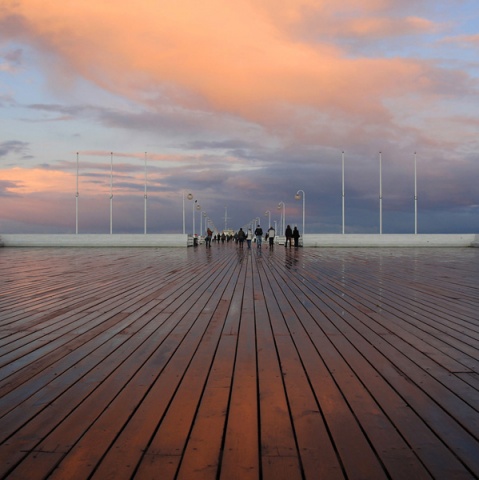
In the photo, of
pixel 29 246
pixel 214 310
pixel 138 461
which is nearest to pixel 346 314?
pixel 214 310

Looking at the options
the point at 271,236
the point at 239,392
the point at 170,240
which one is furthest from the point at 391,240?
the point at 239,392

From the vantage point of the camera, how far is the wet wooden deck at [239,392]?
80.8 inches

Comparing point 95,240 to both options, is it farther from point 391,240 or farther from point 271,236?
point 391,240

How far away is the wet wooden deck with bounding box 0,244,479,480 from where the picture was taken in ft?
6.73

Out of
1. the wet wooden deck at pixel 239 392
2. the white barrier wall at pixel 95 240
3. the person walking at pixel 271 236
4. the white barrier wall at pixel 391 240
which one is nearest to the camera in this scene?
the wet wooden deck at pixel 239 392

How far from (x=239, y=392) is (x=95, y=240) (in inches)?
1159

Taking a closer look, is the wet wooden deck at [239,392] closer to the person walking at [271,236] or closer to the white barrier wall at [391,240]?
the person walking at [271,236]

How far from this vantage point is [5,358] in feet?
12.1

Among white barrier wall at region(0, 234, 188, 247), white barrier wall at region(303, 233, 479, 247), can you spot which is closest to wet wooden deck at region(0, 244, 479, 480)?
white barrier wall at region(0, 234, 188, 247)

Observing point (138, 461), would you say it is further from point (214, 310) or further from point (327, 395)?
point (214, 310)

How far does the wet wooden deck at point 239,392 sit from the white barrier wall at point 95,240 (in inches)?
950

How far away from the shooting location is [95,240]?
101 feet

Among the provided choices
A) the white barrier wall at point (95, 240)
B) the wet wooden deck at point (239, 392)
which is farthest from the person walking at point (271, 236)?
the wet wooden deck at point (239, 392)

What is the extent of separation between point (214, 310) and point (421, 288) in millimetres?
4564
